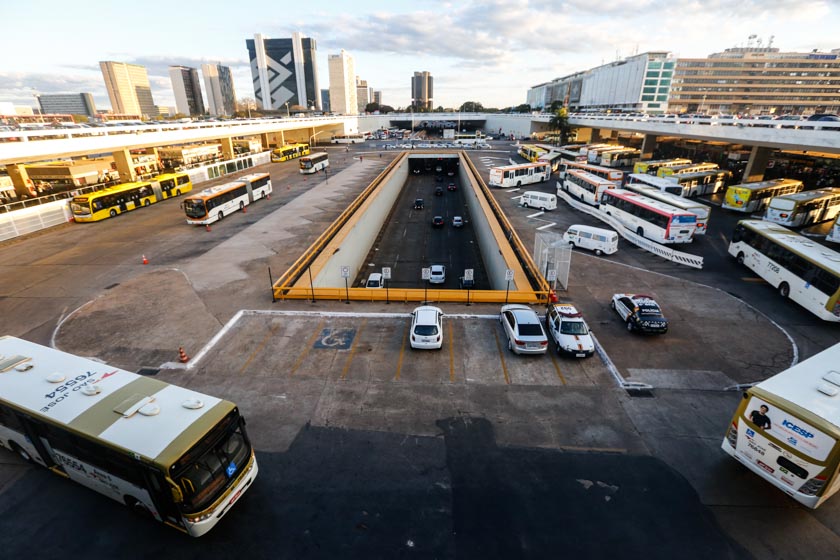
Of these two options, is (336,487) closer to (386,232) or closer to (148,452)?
(148,452)

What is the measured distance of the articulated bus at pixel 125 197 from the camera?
123ft

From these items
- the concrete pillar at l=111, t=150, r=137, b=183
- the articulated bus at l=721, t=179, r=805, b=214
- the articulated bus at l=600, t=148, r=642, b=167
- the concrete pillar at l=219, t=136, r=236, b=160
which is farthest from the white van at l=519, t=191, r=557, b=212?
the concrete pillar at l=219, t=136, r=236, b=160

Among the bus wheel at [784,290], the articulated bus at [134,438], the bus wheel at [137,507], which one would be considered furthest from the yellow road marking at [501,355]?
the bus wheel at [784,290]

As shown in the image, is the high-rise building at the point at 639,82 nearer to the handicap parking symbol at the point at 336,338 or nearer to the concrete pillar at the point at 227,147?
the concrete pillar at the point at 227,147

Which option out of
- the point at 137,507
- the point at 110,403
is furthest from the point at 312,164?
the point at 137,507

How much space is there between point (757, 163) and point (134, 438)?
63.5 metres

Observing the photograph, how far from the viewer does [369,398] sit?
45.9ft

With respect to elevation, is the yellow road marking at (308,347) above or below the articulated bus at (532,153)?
below

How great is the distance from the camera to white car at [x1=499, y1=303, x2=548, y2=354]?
16.2 m

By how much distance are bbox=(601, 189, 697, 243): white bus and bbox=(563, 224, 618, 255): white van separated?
4636 mm

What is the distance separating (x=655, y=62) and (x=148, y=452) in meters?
184

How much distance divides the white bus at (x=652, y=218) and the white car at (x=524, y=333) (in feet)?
63.7

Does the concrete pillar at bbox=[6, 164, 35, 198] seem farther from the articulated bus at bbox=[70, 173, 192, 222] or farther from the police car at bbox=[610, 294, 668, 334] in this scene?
the police car at bbox=[610, 294, 668, 334]

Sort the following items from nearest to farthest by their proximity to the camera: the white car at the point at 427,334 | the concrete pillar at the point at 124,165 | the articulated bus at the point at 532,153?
the white car at the point at 427,334 → the concrete pillar at the point at 124,165 → the articulated bus at the point at 532,153
